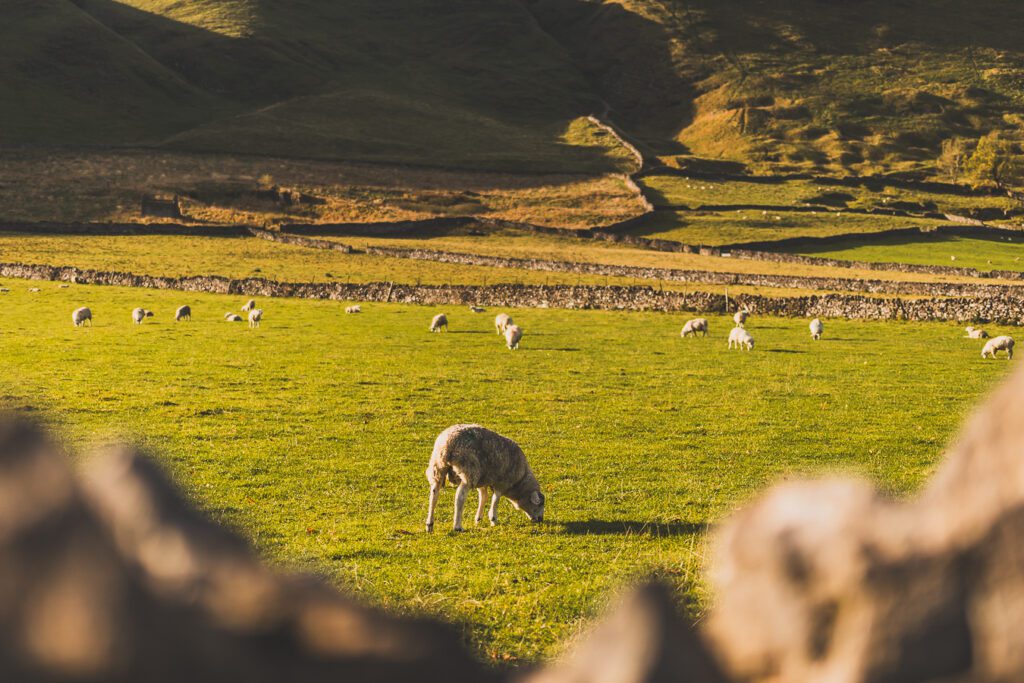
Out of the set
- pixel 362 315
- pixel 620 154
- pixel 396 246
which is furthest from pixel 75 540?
pixel 620 154

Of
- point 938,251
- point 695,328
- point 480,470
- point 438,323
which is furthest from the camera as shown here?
point 938,251

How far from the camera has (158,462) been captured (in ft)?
4.72

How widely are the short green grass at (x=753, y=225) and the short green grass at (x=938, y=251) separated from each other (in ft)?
14.6

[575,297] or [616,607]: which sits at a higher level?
[616,607]

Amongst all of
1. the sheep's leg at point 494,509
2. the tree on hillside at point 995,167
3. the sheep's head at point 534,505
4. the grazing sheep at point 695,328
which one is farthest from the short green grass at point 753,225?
the sheep's leg at point 494,509

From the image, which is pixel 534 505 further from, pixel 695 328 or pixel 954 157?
pixel 954 157

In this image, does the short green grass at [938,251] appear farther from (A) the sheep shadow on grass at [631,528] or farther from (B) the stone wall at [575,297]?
(A) the sheep shadow on grass at [631,528]

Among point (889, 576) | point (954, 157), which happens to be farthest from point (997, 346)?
point (954, 157)

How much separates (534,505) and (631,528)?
4.97 feet

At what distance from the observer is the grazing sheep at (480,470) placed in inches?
535

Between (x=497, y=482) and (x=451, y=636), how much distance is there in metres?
12.8

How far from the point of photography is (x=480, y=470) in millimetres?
13781

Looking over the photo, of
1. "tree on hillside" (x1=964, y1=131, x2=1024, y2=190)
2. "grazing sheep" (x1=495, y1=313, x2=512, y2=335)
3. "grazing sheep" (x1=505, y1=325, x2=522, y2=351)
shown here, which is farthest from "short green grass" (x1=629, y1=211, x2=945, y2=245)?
"grazing sheep" (x1=505, y1=325, x2=522, y2=351)

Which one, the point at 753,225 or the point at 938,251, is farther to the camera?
the point at 753,225
